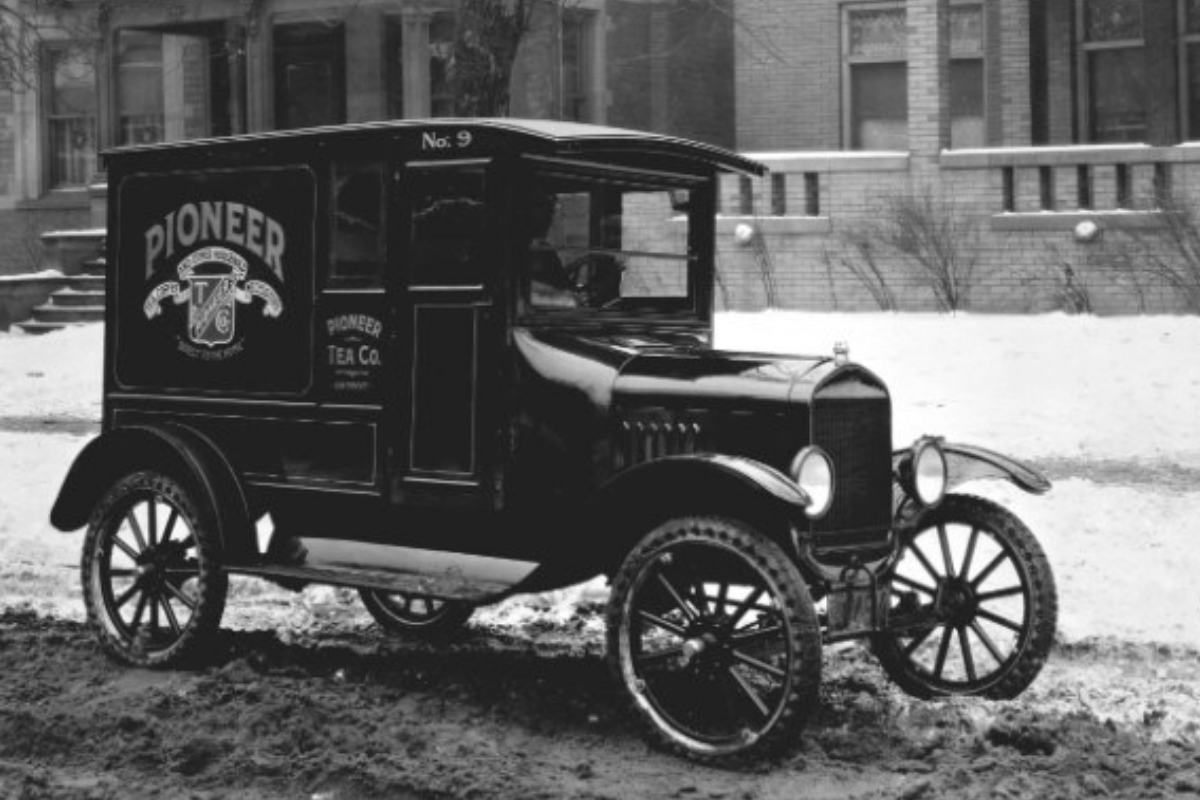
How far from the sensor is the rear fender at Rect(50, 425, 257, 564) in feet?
28.7

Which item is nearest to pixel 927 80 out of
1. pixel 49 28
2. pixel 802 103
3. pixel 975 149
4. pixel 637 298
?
pixel 975 149

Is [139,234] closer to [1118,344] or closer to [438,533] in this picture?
[438,533]

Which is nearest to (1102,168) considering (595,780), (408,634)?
(408,634)

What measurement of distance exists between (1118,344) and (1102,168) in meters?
3.73

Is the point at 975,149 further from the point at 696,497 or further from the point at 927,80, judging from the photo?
the point at 696,497

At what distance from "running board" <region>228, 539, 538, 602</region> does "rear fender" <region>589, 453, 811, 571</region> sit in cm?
53

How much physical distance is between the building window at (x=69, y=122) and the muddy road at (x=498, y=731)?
2174cm

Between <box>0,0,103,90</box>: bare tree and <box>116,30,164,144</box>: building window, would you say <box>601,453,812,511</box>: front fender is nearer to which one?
<box>0,0,103,90</box>: bare tree

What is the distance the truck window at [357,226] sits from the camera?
853cm

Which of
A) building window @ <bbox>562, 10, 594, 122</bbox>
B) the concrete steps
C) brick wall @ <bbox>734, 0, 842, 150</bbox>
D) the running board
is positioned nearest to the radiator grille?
the running board

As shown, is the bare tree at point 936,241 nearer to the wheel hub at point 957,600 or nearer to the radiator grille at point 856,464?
the wheel hub at point 957,600

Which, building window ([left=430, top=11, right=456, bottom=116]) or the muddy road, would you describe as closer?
the muddy road

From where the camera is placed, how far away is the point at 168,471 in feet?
29.5

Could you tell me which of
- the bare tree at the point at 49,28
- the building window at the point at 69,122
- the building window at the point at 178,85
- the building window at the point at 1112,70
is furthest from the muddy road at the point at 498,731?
the building window at the point at 69,122
